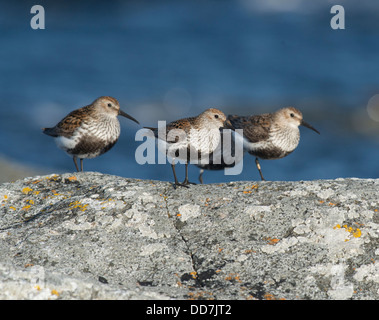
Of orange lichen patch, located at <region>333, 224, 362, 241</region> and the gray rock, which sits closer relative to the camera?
the gray rock

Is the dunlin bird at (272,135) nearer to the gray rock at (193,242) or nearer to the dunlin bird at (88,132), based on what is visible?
the dunlin bird at (88,132)

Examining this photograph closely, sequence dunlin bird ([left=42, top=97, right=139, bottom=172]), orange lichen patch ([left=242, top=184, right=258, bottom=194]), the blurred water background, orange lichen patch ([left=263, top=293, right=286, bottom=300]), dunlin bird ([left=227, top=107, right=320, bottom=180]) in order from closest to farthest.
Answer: orange lichen patch ([left=263, top=293, right=286, bottom=300]), orange lichen patch ([left=242, top=184, right=258, bottom=194]), dunlin bird ([left=42, top=97, right=139, bottom=172]), dunlin bird ([left=227, top=107, right=320, bottom=180]), the blurred water background

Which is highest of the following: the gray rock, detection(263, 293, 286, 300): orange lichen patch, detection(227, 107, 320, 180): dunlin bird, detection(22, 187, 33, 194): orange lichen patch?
detection(227, 107, 320, 180): dunlin bird

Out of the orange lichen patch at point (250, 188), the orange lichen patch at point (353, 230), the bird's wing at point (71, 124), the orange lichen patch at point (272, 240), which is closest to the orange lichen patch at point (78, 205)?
the orange lichen patch at point (250, 188)

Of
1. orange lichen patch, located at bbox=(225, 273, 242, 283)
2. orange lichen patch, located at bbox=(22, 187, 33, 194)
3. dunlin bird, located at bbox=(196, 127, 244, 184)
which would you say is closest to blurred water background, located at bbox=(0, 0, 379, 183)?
dunlin bird, located at bbox=(196, 127, 244, 184)

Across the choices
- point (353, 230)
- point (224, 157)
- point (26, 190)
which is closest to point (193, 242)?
point (353, 230)

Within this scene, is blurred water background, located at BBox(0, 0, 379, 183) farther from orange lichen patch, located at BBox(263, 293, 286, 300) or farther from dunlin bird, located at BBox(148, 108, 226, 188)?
orange lichen patch, located at BBox(263, 293, 286, 300)
